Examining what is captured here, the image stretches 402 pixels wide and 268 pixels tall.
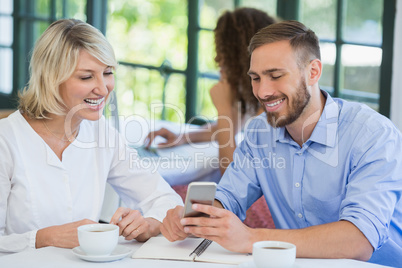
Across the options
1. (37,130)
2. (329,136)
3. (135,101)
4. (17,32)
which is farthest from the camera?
(17,32)

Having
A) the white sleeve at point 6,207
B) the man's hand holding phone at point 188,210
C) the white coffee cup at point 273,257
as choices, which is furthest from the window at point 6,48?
the white coffee cup at point 273,257

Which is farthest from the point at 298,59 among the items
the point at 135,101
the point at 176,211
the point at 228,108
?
the point at 135,101

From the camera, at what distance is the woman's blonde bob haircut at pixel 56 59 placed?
70.7 inches

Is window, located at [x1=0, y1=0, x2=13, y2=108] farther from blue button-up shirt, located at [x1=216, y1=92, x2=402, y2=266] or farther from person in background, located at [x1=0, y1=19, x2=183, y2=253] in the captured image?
blue button-up shirt, located at [x1=216, y1=92, x2=402, y2=266]

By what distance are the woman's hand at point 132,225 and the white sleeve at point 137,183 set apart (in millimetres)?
254

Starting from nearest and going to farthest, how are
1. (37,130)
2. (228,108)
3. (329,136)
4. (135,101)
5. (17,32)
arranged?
(329,136) → (37,130) → (228,108) → (135,101) → (17,32)

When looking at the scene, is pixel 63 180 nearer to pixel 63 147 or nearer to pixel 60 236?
pixel 63 147

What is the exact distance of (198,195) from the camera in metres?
1.37

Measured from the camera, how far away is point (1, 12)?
5594 mm

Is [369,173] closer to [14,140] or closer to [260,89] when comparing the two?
[260,89]

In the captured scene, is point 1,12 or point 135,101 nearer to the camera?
point 135,101

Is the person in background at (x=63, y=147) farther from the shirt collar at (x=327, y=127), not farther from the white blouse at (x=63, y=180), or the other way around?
the shirt collar at (x=327, y=127)

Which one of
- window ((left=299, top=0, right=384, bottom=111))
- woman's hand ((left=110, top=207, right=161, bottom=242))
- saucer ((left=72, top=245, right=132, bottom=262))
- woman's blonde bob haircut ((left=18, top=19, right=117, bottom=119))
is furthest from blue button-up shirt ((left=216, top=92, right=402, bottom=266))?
window ((left=299, top=0, right=384, bottom=111))

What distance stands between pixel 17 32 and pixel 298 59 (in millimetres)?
4186
